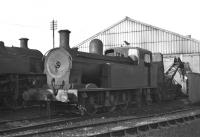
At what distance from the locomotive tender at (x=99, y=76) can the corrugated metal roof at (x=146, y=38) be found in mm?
15621

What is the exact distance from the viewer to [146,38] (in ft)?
111

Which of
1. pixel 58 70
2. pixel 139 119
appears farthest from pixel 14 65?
pixel 139 119

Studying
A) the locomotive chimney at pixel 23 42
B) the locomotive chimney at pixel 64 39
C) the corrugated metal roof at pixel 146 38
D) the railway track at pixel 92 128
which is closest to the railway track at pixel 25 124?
the railway track at pixel 92 128

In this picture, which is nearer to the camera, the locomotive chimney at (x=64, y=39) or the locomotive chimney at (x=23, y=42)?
the locomotive chimney at (x=64, y=39)

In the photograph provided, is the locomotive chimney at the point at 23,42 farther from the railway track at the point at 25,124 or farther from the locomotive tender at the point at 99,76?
the railway track at the point at 25,124

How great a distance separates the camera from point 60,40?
12.8 m

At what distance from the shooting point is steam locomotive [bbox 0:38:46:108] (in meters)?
15.1

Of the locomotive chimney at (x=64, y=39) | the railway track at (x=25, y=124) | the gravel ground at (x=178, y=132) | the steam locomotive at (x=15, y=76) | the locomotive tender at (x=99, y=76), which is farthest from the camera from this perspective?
the steam locomotive at (x=15, y=76)

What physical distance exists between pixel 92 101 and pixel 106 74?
153cm

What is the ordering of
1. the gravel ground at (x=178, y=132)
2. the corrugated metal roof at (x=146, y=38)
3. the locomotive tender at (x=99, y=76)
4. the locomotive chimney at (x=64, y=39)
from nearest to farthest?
the gravel ground at (x=178, y=132) → the locomotive tender at (x=99, y=76) → the locomotive chimney at (x=64, y=39) → the corrugated metal roof at (x=146, y=38)

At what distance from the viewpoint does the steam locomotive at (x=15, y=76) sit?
15117 millimetres

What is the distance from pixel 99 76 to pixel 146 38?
68.2 ft

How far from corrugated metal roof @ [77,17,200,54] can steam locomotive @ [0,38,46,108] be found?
17537 millimetres

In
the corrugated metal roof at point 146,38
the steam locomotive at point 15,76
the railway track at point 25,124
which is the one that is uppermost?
the corrugated metal roof at point 146,38
